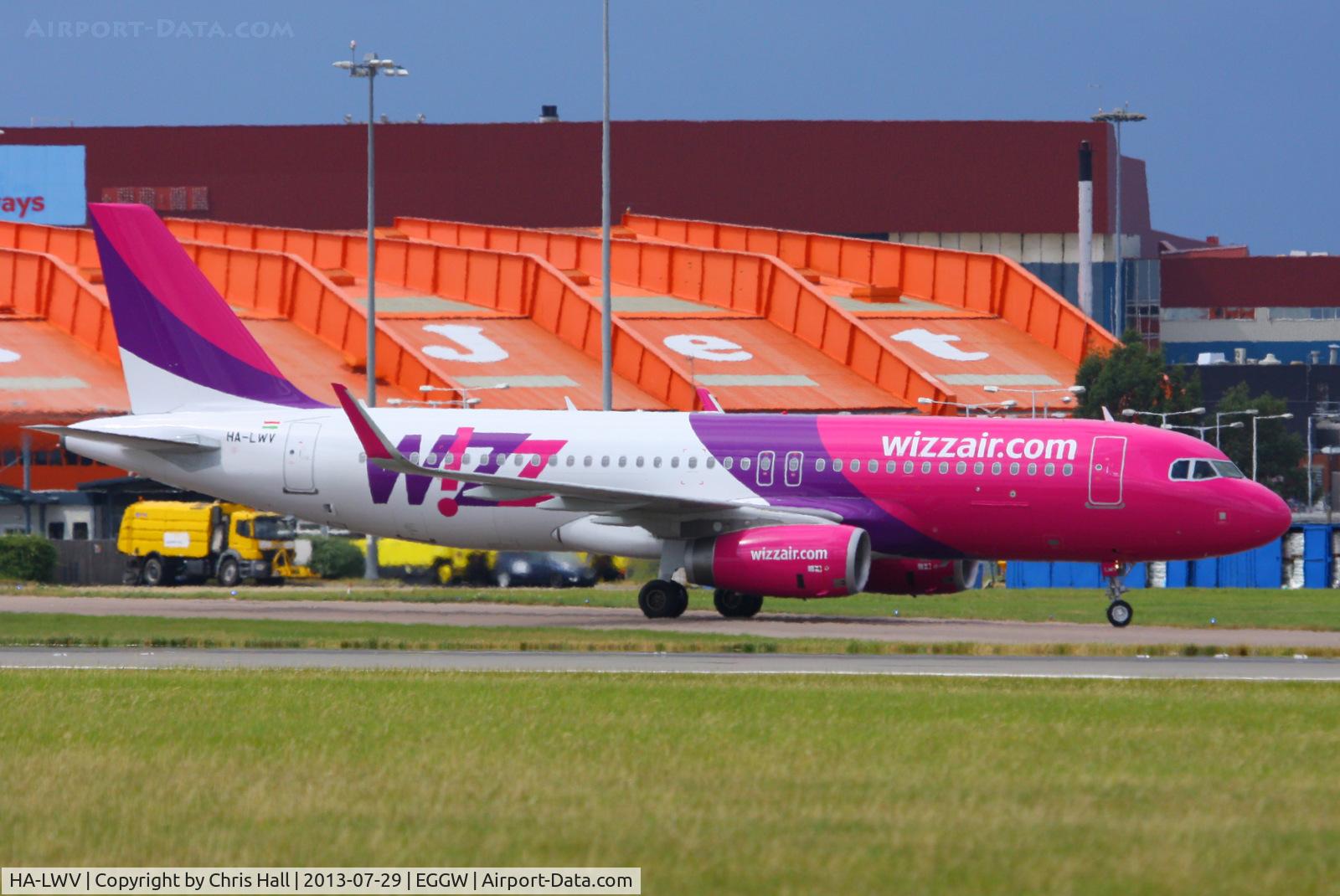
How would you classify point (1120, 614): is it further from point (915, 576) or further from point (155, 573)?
point (155, 573)

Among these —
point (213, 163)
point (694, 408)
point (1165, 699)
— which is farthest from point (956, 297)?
point (1165, 699)

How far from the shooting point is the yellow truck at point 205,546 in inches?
2108

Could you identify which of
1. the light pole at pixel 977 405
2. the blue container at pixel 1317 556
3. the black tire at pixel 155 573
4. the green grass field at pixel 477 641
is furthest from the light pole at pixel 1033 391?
the green grass field at pixel 477 641

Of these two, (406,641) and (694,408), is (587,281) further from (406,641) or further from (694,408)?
(406,641)

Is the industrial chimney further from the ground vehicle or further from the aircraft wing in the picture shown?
the aircraft wing

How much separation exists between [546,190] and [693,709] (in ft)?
318

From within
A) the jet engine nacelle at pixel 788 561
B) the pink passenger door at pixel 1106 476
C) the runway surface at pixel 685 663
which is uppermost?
the pink passenger door at pixel 1106 476

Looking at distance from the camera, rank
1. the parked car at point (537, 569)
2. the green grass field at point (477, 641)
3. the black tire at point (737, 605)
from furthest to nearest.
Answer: the parked car at point (537, 569) → the black tire at point (737, 605) → the green grass field at point (477, 641)

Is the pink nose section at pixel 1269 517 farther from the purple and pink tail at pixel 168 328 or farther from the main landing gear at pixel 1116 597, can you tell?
the purple and pink tail at pixel 168 328

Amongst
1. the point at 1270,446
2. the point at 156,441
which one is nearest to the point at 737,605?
the point at 156,441

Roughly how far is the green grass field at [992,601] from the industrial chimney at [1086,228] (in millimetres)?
60070

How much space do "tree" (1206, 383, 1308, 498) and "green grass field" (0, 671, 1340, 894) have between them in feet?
240

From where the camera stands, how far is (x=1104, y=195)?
11788cm

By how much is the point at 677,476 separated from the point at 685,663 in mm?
11144
